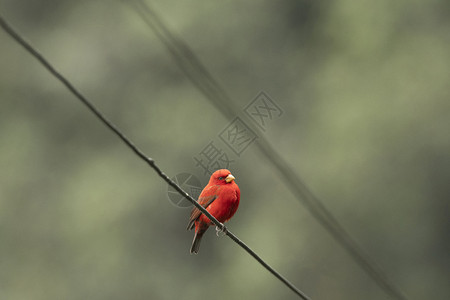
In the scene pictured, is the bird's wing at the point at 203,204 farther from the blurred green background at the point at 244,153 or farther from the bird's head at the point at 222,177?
the blurred green background at the point at 244,153

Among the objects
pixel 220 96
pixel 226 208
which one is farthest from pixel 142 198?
pixel 220 96

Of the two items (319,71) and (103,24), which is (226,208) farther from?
(103,24)

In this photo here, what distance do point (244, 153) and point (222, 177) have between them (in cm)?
1373

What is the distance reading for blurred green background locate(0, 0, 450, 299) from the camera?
1730 cm

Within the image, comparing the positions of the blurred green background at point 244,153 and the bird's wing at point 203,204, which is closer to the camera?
the bird's wing at point 203,204

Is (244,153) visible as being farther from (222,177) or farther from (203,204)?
(222,177)

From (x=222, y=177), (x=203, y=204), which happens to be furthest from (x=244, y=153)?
(x=222, y=177)

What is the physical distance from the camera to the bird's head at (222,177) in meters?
5.66

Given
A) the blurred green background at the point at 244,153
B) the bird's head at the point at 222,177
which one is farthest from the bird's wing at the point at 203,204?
the blurred green background at the point at 244,153

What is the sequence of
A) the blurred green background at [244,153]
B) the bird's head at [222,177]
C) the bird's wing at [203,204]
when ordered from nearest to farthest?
1. the bird's head at [222,177]
2. the bird's wing at [203,204]
3. the blurred green background at [244,153]

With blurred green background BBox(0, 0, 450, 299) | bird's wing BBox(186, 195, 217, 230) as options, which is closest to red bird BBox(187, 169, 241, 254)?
bird's wing BBox(186, 195, 217, 230)

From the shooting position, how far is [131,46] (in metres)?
27.3

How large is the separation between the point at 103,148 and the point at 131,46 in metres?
4.42

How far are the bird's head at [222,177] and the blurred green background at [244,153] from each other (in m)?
10.9
